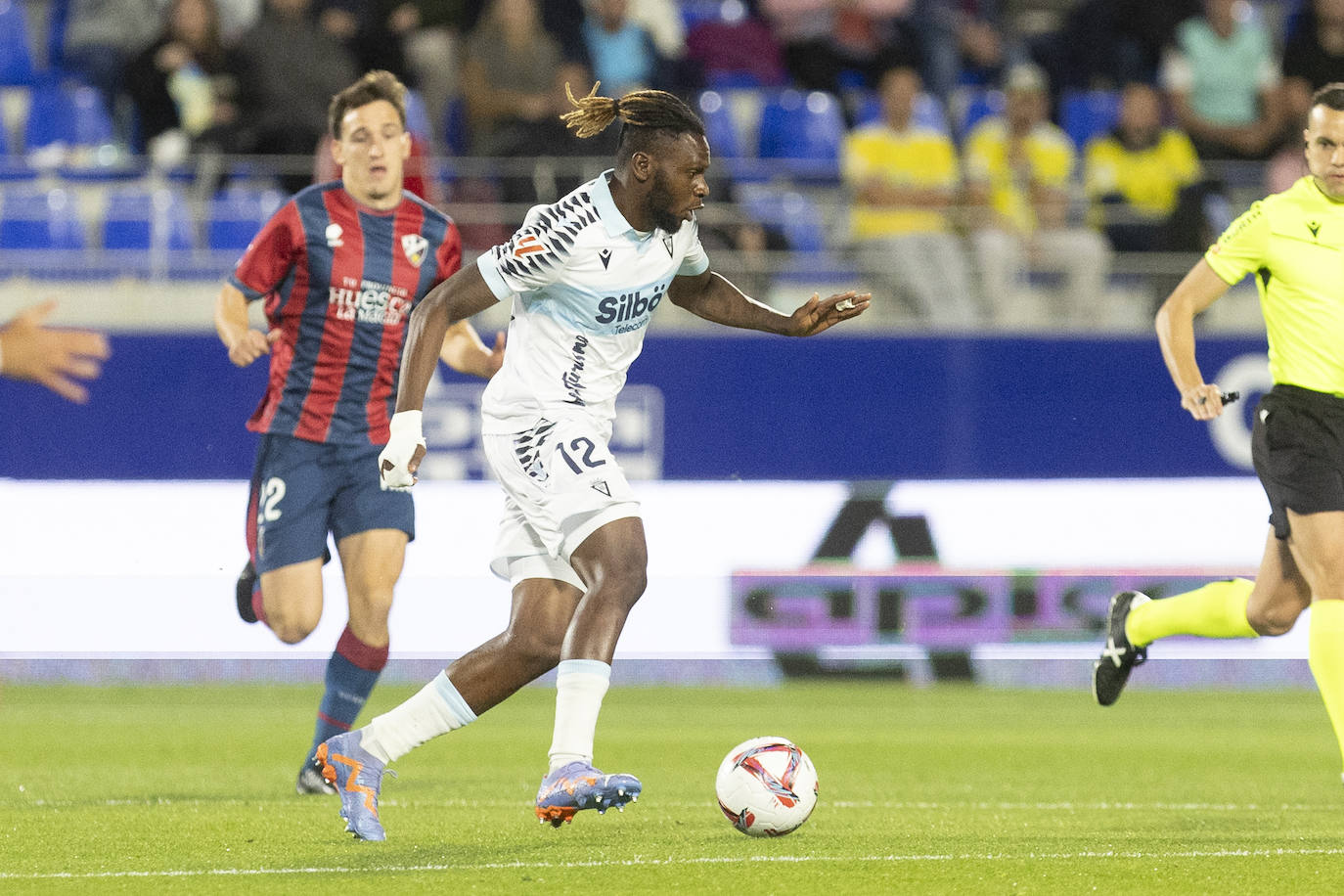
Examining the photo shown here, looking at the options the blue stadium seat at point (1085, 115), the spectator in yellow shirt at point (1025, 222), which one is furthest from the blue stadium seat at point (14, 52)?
the blue stadium seat at point (1085, 115)

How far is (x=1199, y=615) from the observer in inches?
297

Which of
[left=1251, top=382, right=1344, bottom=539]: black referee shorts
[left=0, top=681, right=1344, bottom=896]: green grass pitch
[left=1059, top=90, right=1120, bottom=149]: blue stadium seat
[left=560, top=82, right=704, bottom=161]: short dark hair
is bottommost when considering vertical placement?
[left=0, top=681, right=1344, bottom=896]: green grass pitch

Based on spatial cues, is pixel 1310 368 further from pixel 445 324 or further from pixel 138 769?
pixel 138 769

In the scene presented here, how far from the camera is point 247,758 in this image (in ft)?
29.4

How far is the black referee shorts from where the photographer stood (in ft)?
22.1

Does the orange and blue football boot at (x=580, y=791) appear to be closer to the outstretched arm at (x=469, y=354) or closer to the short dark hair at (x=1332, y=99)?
the outstretched arm at (x=469, y=354)

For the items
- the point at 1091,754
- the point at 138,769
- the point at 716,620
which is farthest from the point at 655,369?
the point at 138,769

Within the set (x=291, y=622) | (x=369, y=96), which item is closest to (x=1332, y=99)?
(x=369, y=96)

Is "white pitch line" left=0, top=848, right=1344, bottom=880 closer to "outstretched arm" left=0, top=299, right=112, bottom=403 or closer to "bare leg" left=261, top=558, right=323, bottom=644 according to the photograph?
"outstretched arm" left=0, top=299, right=112, bottom=403

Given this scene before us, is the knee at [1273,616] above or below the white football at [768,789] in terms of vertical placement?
above

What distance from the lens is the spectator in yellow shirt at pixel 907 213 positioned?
14000 mm

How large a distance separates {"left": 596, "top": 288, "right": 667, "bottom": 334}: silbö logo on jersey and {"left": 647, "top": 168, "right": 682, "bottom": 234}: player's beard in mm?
216

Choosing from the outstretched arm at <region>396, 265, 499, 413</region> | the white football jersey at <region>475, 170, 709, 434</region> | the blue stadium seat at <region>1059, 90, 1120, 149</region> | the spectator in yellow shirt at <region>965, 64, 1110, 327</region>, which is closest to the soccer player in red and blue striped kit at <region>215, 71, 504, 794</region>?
the white football jersey at <region>475, 170, 709, 434</region>

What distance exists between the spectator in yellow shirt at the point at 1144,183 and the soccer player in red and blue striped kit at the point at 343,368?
8.05m
